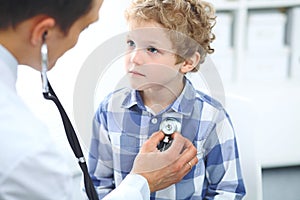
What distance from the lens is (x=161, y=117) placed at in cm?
→ 102

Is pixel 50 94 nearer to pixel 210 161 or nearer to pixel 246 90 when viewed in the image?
pixel 210 161

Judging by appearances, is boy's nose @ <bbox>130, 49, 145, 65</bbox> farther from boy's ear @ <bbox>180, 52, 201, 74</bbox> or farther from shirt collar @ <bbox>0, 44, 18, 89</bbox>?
shirt collar @ <bbox>0, 44, 18, 89</bbox>

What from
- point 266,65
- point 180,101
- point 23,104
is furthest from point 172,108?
point 266,65

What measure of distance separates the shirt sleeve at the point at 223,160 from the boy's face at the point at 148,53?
0.17 meters

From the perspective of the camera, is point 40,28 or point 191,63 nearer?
point 40,28

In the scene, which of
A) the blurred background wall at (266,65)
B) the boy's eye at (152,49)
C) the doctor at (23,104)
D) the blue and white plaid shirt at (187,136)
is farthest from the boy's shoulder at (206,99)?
the blurred background wall at (266,65)

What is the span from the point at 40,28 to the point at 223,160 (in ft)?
1.73

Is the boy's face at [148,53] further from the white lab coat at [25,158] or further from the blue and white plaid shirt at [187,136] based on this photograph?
the white lab coat at [25,158]

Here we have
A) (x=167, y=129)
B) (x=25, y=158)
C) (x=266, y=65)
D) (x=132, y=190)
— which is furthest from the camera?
(x=266, y=65)

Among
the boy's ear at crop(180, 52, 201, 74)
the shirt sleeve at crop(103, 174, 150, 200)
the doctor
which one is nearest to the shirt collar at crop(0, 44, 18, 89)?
the doctor

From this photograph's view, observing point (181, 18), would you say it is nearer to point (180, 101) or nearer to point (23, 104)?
point (180, 101)

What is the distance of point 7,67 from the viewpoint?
69 centimetres

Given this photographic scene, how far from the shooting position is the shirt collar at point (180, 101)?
1013 mm

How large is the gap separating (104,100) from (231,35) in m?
1.10
